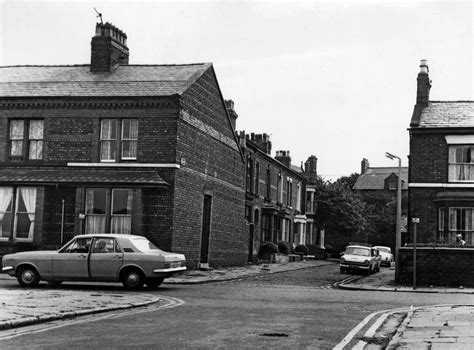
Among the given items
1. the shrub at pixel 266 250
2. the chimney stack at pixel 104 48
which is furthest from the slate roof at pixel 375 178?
the chimney stack at pixel 104 48

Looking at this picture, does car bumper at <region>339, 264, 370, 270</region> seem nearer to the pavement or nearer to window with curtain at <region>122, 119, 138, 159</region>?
window with curtain at <region>122, 119, 138, 159</region>

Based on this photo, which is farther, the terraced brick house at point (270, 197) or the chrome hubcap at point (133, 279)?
the terraced brick house at point (270, 197)

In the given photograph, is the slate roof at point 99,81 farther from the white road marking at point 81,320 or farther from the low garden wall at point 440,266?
the white road marking at point 81,320

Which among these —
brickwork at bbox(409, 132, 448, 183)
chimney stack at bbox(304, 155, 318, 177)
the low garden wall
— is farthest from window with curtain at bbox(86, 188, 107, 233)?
chimney stack at bbox(304, 155, 318, 177)

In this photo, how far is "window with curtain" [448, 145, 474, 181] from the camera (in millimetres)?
31328

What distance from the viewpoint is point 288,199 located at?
54250 millimetres

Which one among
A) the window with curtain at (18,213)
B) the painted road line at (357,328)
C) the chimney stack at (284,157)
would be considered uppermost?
the chimney stack at (284,157)

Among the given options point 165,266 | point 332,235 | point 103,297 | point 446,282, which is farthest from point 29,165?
point 332,235

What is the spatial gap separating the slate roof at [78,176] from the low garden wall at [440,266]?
32.8 ft

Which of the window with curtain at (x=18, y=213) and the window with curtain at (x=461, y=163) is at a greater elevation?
the window with curtain at (x=461, y=163)

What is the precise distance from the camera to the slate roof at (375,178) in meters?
83.6

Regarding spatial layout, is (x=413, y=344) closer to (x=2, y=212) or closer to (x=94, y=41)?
(x=2, y=212)

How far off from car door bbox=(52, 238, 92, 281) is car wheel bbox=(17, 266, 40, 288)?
620 mm

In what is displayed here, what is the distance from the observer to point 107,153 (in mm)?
28453
